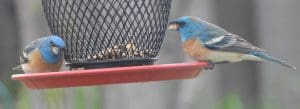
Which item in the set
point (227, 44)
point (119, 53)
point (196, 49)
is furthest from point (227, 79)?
point (119, 53)

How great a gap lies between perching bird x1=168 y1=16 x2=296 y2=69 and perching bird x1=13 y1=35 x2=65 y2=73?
22.8 inches

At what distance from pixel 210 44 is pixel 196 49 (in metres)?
0.09

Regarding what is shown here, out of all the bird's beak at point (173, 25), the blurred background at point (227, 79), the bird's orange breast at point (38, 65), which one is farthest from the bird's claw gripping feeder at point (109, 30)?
the blurred background at point (227, 79)

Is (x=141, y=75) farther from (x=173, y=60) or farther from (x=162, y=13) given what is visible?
(x=173, y=60)

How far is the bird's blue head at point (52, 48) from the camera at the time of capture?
3420 millimetres

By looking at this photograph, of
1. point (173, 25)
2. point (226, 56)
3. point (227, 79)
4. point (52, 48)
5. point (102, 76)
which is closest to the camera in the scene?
point (102, 76)

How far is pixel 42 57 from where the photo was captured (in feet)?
12.4

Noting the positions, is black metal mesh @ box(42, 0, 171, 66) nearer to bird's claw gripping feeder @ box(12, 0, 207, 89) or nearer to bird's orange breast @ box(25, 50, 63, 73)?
bird's claw gripping feeder @ box(12, 0, 207, 89)

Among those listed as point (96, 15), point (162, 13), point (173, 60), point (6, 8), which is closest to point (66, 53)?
point (96, 15)

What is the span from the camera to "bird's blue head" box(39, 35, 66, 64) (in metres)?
3.42

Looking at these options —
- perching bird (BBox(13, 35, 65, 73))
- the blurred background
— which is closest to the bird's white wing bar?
perching bird (BBox(13, 35, 65, 73))

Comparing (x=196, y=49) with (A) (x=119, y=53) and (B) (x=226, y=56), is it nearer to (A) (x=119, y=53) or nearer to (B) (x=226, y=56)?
(B) (x=226, y=56)

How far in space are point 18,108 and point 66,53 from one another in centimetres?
169

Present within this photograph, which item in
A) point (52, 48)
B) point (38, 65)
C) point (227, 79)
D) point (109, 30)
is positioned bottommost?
point (227, 79)
